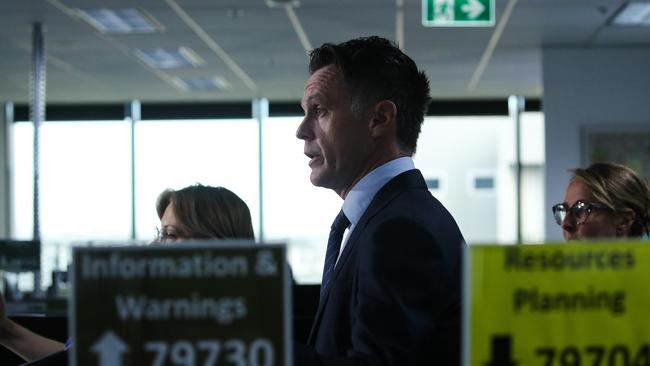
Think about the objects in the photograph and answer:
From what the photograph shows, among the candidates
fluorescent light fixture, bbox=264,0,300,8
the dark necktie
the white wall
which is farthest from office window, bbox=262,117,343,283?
the dark necktie

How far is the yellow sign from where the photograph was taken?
3.67 feet

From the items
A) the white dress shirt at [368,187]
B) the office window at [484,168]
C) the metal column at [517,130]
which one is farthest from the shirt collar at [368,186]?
the metal column at [517,130]

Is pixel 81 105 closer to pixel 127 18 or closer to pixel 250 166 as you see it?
pixel 250 166

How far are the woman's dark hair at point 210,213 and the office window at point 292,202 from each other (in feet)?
28.4

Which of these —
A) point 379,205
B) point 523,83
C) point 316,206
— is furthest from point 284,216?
point 379,205

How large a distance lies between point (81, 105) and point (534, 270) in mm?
11397

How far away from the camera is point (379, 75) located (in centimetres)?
163

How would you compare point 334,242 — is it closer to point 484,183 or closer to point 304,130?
point 304,130

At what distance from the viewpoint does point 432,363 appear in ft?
4.39

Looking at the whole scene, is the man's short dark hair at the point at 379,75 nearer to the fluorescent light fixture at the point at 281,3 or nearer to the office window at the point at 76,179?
the fluorescent light fixture at the point at 281,3

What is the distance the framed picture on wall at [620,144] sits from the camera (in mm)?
7793

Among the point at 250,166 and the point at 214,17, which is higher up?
the point at 214,17

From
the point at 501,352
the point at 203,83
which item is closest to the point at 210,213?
the point at 501,352

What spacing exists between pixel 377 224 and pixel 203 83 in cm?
893
